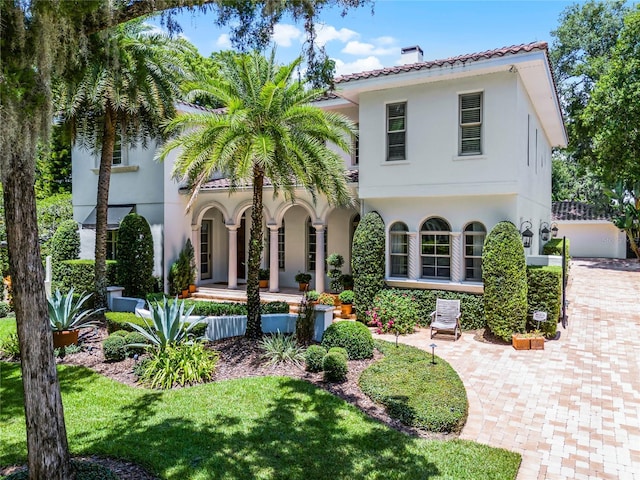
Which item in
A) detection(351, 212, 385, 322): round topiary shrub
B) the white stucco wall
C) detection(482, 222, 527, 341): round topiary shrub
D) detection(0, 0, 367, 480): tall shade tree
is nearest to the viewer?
detection(0, 0, 367, 480): tall shade tree

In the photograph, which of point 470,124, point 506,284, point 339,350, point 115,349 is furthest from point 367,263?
point 115,349

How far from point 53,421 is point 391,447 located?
4629mm

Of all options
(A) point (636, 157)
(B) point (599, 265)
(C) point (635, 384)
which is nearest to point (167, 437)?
(C) point (635, 384)

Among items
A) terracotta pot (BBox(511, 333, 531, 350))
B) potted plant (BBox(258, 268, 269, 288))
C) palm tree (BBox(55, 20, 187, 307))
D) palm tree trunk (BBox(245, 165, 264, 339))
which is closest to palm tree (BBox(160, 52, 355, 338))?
palm tree trunk (BBox(245, 165, 264, 339))

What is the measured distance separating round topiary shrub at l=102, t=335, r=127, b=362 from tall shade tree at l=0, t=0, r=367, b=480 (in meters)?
5.92

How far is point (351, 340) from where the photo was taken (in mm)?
10898

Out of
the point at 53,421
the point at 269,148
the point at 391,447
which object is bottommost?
the point at 391,447

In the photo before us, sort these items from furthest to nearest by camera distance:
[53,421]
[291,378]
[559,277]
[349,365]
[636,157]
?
[636,157], [559,277], [349,365], [291,378], [53,421]

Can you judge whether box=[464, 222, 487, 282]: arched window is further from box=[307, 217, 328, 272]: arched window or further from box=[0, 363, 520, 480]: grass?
box=[0, 363, 520, 480]: grass

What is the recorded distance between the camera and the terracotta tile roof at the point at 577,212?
39.1m

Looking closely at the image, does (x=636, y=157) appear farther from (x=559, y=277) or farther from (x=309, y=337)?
(x=309, y=337)

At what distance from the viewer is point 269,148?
10938 millimetres

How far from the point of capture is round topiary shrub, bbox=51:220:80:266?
19.7 metres

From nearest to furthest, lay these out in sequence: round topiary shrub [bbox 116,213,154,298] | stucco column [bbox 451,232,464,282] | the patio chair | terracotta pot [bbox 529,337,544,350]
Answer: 1. terracotta pot [bbox 529,337,544,350]
2. the patio chair
3. stucco column [bbox 451,232,464,282]
4. round topiary shrub [bbox 116,213,154,298]
